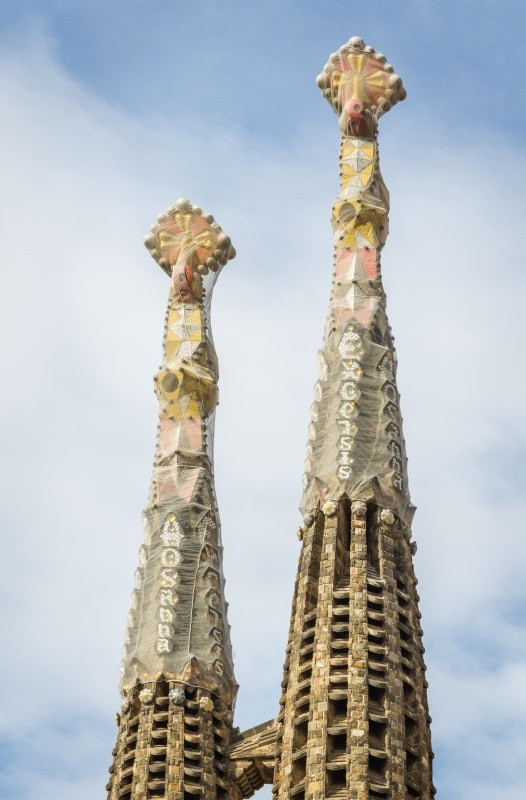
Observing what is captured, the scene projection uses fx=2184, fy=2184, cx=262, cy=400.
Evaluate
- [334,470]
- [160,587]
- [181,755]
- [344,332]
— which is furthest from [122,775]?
[344,332]

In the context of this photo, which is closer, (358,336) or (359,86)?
(358,336)

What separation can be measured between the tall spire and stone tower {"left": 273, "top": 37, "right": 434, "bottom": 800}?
0.08ft

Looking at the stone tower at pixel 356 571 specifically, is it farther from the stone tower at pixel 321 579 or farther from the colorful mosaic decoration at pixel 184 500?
the colorful mosaic decoration at pixel 184 500

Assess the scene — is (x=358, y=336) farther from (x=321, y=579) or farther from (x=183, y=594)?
(x=183, y=594)

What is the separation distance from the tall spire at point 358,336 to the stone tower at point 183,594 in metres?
3.18

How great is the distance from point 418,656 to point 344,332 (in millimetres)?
6313

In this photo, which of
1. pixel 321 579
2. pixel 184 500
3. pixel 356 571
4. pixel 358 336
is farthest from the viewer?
pixel 184 500

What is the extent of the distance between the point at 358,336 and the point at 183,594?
537cm

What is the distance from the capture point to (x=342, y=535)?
35.2m

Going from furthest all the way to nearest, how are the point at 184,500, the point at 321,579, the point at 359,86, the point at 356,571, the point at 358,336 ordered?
the point at 359,86 < the point at 184,500 < the point at 358,336 < the point at 321,579 < the point at 356,571

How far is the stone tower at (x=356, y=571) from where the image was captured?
32.5m

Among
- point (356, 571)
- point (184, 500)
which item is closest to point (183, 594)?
point (184, 500)

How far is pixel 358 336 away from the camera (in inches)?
1481

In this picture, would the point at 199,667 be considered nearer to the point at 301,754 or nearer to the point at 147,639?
the point at 147,639
